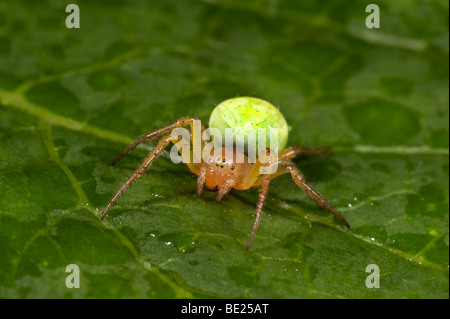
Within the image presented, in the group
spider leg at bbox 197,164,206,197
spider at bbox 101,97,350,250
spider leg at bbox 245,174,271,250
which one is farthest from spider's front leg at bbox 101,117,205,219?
spider leg at bbox 245,174,271,250

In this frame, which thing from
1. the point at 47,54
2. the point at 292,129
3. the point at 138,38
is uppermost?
the point at 138,38

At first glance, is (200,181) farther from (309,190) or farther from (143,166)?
(309,190)

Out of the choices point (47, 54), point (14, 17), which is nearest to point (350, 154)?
point (47, 54)

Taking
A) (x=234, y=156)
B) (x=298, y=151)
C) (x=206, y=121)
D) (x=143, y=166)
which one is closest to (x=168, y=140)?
(x=143, y=166)

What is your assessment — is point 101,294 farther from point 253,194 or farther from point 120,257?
point 253,194

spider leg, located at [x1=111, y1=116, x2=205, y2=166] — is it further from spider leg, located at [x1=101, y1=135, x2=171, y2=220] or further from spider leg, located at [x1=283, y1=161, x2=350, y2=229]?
spider leg, located at [x1=283, y1=161, x2=350, y2=229]

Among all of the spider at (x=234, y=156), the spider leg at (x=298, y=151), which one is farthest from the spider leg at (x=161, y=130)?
the spider leg at (x=298, y=151)

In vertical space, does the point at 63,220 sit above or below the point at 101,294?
above

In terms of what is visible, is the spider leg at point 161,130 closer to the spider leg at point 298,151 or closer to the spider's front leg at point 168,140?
the spider's front leg at point 168,140
